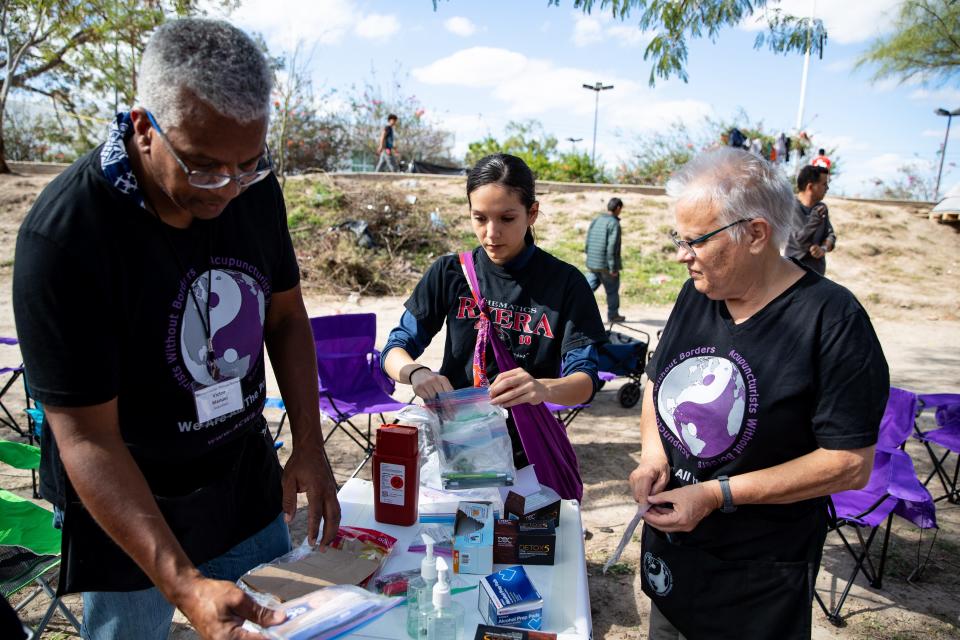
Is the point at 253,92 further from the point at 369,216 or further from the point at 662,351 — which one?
the point at 369,216

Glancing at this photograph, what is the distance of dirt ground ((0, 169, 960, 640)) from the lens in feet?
9.55

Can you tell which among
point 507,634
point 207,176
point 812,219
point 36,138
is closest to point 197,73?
point 207,176

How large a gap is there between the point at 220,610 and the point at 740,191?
4.82 ft

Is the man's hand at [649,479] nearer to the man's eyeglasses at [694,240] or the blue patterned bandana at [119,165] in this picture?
the man's eyeglasses at [694,240]

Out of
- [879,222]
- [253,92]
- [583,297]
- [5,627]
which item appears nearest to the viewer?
[5,627]

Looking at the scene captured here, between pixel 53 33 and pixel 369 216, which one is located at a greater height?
pixel 53 33

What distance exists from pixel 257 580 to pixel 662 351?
4.08ft

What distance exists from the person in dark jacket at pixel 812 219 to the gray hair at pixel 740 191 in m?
4.73

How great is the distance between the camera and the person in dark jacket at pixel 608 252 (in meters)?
8.47

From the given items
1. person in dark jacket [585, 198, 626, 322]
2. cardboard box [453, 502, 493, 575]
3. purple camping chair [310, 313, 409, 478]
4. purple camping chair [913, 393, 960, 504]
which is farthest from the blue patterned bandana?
person in dark jacket [585, 198, 626, 322]

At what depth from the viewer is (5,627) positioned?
3.14 ft

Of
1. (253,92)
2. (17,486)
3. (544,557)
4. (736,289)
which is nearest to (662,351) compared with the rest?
(736,289)

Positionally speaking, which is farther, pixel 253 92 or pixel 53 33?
pixel 53 33

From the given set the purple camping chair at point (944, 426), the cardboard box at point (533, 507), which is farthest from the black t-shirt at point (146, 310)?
the purple camping chair at point (944, 426)
